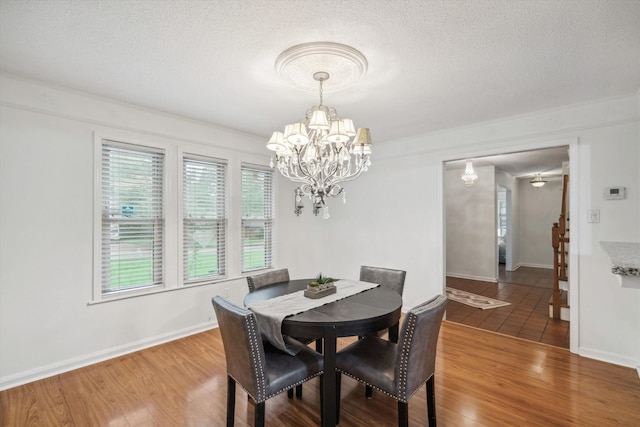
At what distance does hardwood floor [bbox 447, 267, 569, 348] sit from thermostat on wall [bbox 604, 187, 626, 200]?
1614mm

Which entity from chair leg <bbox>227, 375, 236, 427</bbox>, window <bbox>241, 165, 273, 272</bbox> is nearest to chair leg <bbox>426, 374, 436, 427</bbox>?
chair leg <bbox>227, 375, 236, 427</bbox>

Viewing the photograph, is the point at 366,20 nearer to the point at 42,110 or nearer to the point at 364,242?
the point at 42,110

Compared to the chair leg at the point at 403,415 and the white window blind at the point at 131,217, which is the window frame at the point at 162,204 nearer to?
the white window blind at the point at 131,217

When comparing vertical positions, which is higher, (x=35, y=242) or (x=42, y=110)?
(x=42, y=110)

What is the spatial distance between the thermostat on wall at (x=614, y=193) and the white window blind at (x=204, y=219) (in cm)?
415

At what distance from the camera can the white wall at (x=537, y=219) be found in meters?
7.78

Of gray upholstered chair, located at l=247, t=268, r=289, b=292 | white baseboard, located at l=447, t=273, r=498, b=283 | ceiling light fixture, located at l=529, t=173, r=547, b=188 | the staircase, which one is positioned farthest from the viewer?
ceiling light fixture, located at l=529, t=173, r=547, b=188

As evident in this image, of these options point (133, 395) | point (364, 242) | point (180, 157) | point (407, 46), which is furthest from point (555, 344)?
point (180, 157)

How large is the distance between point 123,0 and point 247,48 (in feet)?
2.30

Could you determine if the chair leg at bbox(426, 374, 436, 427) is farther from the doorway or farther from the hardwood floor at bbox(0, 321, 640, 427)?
the doorway

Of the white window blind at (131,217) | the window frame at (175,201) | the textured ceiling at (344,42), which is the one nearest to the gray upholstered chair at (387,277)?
the textured ceiling at (344,42)

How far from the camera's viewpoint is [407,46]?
6.48 feet

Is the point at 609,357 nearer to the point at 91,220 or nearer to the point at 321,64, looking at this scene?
the point at 321,64

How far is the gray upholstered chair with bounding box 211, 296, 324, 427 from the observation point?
1677mm
